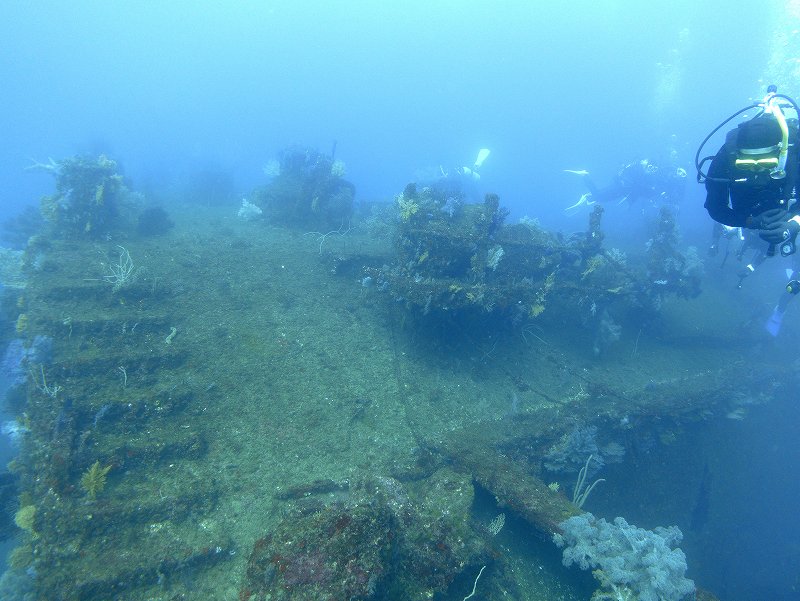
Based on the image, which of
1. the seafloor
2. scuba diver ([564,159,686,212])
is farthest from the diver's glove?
scuba diver ([564,159,686,212])

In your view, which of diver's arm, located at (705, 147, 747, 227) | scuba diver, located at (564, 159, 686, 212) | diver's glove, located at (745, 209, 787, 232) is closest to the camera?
diver's glove, located at (745, 209, 787, 232)

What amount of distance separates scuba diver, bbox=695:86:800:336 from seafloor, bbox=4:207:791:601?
405 cm

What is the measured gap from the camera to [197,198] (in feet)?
72.5

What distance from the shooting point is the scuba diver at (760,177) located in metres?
4.05

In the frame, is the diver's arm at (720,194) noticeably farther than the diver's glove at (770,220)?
Yes

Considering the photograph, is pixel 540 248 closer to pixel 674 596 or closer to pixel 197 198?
pixel 674 596

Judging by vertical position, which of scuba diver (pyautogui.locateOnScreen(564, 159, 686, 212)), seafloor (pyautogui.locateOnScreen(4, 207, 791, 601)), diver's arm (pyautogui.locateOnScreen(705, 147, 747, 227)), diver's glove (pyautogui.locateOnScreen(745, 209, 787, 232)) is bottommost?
seafloor (pyautogui.locateOnScreen(4, 207, 791, 601))

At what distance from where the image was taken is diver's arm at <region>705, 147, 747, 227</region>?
4336 millimetres

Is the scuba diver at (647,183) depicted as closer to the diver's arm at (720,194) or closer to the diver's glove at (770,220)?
the diver's arm at (720,194)

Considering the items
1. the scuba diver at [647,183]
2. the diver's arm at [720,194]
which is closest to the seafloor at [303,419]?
the diver's arm at [720,194]

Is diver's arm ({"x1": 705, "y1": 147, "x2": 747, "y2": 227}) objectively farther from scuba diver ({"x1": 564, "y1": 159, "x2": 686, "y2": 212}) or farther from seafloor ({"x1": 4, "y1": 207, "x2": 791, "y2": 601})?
scuba diver ({"x1": 564, "y1": 159, "x2": 686, "y2": 212})

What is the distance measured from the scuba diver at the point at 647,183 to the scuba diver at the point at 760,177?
20306 millimetres

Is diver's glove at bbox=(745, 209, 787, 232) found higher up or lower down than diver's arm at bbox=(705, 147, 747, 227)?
lower down

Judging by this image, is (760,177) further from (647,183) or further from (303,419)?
(647,183)
